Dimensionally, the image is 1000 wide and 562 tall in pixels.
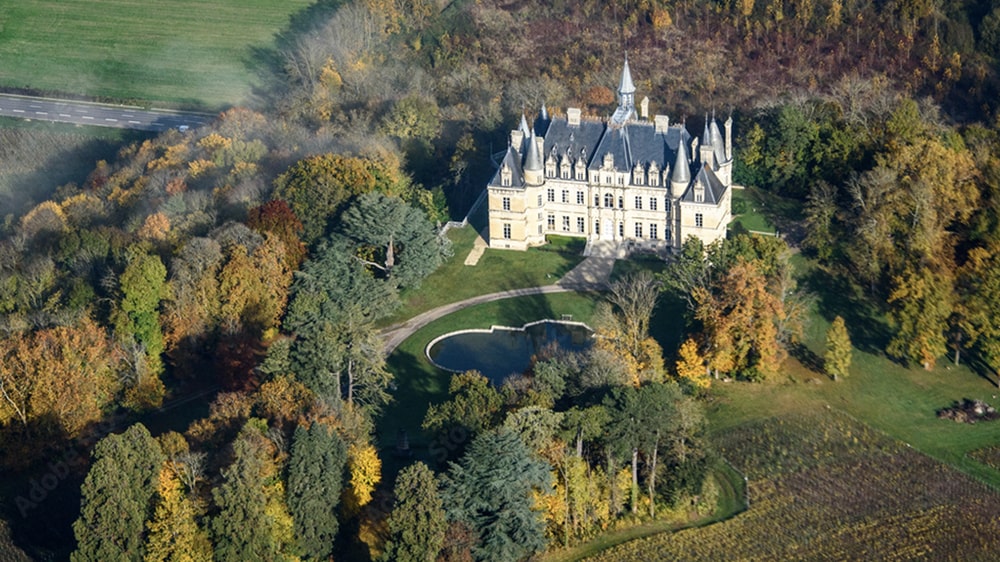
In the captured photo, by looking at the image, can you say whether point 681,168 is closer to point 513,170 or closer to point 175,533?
point 513,170

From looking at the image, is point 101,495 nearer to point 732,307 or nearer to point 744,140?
point 732,307

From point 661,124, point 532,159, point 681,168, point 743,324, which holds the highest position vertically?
point 661,124

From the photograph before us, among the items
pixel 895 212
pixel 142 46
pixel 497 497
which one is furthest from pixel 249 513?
pixel 142 46

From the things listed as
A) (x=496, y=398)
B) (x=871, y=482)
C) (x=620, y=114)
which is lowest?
(x=871, y=482)

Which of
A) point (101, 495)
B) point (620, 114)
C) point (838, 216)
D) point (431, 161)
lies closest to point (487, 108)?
point (431, 161)

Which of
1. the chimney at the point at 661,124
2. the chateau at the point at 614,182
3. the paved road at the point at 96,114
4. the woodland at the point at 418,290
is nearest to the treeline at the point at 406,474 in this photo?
the woodland at the point at 418,290

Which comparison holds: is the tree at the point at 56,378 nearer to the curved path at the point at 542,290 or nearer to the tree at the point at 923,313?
the curved path at the point at 542,290
